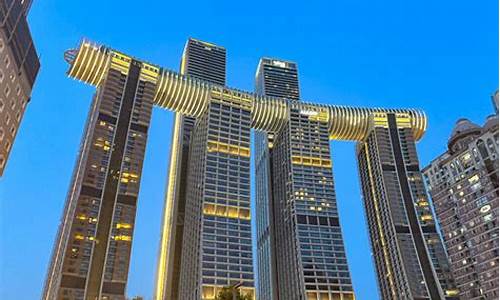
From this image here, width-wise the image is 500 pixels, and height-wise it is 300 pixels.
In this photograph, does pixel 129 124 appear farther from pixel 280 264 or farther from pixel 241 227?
pixel 280 264

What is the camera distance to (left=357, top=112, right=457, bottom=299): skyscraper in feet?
535

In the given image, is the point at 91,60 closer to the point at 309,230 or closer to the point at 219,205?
the point at 219,205

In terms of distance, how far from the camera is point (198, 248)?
506 feet

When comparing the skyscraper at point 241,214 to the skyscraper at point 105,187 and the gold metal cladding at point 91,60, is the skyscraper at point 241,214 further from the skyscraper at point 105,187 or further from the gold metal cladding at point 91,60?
the skyscraper at point 105,187

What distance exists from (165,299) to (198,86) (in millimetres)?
86423

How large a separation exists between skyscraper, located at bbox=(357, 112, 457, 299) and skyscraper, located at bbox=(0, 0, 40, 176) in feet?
436

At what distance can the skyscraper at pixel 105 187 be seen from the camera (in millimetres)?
135875

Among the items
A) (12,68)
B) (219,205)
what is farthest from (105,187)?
(12,68)

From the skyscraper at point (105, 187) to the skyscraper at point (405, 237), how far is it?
9576 cm

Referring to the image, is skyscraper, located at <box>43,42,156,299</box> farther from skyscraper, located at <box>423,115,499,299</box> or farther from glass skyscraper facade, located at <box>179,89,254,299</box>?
skyscraper, located at <box>423,115,499,299</box>

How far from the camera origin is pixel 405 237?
175m

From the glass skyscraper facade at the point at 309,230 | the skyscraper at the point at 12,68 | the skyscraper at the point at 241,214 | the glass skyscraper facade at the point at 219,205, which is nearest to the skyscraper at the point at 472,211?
the skyscraper at the point at 241,214

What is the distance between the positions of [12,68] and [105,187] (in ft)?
214

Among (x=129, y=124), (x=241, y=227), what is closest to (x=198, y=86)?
(x=129, y=124)
